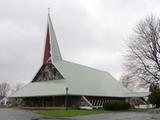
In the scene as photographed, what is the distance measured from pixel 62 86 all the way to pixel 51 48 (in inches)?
465

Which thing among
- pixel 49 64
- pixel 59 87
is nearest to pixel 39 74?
pixel 49 64

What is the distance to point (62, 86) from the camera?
169 feet

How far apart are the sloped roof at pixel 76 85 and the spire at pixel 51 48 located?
2.22m

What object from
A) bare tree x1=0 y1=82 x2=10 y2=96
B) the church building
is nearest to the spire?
the church building

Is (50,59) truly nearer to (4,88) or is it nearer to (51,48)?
(51,48)

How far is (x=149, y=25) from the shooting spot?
4628 centimetres

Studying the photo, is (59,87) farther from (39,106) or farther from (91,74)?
(91,74)

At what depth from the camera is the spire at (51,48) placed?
60156mm

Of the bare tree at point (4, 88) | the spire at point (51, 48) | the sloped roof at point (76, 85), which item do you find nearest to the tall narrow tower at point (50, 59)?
the spire at point (51, 48)

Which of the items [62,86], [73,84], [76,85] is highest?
[73,84]

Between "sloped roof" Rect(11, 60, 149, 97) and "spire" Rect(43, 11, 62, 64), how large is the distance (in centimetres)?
222

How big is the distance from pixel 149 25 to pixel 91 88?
16072 mm

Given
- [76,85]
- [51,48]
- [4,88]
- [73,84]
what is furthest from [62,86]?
[4,88]

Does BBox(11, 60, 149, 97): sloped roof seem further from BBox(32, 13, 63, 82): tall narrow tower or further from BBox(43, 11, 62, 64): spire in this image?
BBox(43, 11, 62, 64): spire
